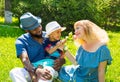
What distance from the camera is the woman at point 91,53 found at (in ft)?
23.8

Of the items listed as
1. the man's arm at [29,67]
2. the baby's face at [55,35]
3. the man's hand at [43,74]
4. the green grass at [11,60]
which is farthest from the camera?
the green grass at [11,60]

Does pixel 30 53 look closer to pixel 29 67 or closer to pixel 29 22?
pixel 29 67

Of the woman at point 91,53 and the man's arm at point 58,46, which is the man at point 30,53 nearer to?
the man's arm at point 58,46

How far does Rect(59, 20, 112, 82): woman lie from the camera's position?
7.25m

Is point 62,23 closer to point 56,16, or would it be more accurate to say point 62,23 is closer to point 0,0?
point 56,16

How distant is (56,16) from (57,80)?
39.2ft

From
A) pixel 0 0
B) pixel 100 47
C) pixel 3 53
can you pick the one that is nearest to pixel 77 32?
pixel 100 47

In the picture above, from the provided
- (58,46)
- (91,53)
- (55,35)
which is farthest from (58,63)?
(91,53)

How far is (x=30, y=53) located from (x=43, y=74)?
2.04ft

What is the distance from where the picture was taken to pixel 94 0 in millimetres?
20484

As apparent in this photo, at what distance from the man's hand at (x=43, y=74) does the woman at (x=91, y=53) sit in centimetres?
50

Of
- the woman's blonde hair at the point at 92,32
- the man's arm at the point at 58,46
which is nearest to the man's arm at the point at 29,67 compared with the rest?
the man's arm at the point at 58,46

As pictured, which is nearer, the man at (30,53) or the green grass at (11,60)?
the man at (30,53)

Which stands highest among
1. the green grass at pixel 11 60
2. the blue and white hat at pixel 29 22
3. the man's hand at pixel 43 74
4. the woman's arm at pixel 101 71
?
the blue and white hat at pixel 29 22
